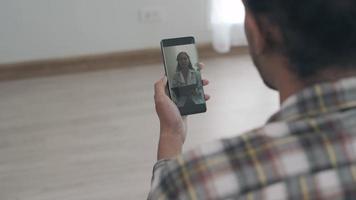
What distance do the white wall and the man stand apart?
2.05 metres

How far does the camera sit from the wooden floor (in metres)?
1.77

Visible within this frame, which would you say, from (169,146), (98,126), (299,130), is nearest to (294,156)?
(299,130)

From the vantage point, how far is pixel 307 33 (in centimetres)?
50

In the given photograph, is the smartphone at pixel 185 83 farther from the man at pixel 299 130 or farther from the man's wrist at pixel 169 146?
the man at pixel 299 130

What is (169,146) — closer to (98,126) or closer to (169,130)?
(169,130)

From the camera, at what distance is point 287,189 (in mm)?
495

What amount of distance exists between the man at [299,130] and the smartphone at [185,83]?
25.9 inches

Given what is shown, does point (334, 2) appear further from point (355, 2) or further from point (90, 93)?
point (90, 93)

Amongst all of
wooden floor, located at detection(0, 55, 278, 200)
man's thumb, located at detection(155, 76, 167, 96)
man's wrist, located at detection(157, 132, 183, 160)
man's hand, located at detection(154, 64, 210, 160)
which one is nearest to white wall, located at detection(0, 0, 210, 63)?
wooden floor, located at detection(0, 55, 278, 200)

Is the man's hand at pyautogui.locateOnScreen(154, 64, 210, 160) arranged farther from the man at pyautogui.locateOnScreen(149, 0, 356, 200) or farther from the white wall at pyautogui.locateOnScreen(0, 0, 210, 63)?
the white wall at pyautogui.locateOnScreen(0, 0, 210, 63)

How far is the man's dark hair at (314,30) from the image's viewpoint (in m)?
0.48

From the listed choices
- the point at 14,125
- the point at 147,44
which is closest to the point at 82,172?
the point at 14,125

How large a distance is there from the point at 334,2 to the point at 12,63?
227cm

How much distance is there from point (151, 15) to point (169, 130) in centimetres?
164
